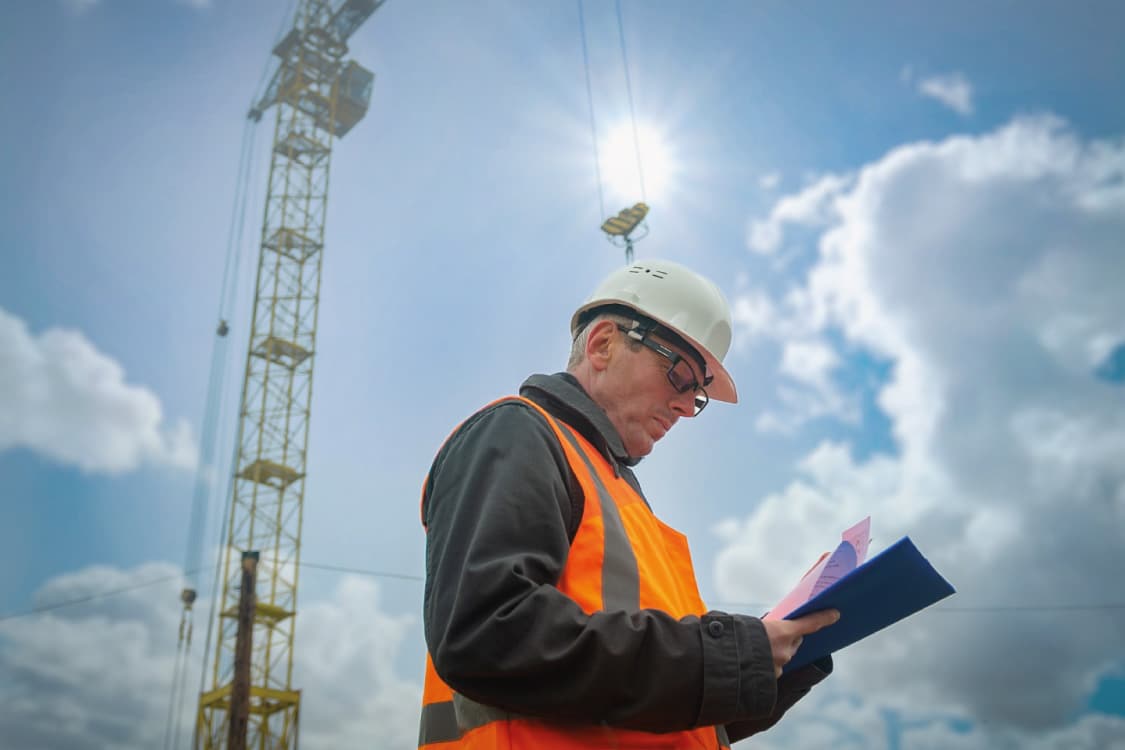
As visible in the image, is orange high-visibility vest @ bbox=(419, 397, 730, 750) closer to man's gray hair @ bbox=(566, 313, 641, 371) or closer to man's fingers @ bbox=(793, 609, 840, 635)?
man's fingers @ bbox=(793, 609, 840, 635)

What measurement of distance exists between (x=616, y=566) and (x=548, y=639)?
35 centimetres

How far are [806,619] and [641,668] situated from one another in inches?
17.7

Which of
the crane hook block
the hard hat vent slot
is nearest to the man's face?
the hard hat vent slot

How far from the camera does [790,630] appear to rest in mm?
2012

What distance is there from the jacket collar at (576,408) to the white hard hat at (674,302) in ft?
1.55

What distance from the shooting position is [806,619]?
205 centimetres

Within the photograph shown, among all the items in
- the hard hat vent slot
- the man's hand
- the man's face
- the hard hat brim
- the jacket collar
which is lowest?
the man's hand

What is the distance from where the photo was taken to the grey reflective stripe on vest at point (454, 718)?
6.23 feet

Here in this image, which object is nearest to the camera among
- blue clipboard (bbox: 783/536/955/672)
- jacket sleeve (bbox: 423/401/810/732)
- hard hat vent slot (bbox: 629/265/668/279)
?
jacket sleeve (bbox: 423/401/810/732)

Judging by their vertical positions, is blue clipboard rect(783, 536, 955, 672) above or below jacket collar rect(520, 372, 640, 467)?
below

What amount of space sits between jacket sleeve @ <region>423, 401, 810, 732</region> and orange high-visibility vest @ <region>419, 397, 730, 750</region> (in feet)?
0.16

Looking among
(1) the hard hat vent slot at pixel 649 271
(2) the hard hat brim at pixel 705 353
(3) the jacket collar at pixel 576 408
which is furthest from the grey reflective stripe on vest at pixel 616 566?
(1) the hard hat vent slot at pixel 649 271

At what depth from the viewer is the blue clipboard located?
75.4 inches

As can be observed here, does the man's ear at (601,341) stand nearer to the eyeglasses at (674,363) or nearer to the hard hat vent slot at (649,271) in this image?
Answer: the eyeglasses at (674,363)
